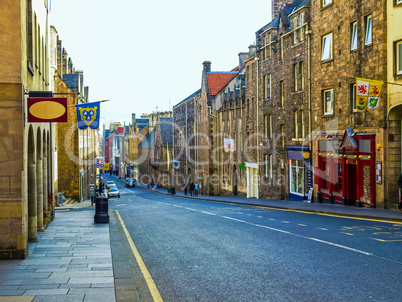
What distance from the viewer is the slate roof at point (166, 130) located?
310 feet

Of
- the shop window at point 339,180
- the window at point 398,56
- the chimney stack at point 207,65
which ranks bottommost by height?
the shop window at point 339,180

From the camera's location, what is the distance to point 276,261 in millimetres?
10617

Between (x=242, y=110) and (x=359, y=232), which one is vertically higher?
(x=242, y=110)

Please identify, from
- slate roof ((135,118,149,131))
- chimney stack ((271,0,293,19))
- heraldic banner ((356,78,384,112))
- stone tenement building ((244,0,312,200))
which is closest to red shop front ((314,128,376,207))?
stone tenement building ((244,0,312,200))

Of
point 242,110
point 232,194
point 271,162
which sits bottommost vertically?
point 232,194

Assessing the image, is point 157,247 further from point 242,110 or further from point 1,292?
point 242,110

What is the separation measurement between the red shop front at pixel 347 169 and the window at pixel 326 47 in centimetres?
471

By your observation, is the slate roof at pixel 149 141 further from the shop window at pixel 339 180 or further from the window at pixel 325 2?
the shop window at pixel 339 180

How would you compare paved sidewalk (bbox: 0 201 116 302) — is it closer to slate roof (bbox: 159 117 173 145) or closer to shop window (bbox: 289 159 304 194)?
shop window (bbox: 289 159 304 194)

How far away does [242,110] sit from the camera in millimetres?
49750

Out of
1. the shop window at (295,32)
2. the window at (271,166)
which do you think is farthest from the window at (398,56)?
the window at (271,166)

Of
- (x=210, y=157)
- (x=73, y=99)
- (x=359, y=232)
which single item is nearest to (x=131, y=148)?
(x=210, y=157)

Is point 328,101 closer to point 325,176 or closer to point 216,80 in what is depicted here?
point 325,176

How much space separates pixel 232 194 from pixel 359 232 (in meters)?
39.4
